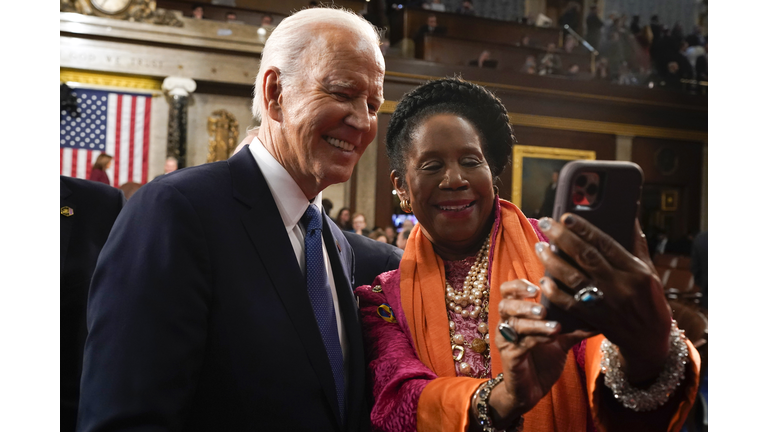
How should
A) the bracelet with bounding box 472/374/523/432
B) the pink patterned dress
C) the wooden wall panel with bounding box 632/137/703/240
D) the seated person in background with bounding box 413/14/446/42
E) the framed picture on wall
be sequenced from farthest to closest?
the wooden wall panel with bounding box 632/137/703/240
the seated person in background with bounding box 413/14/446/42
the framed picture on wall
the pink patterned dress
the bracelet with bounding box 472/374/523/432

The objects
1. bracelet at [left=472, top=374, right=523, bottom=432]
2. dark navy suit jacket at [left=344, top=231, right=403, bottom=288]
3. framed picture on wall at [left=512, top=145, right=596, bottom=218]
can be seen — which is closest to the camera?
bracelet at [left=472, top=374, right=523, bottom=432]

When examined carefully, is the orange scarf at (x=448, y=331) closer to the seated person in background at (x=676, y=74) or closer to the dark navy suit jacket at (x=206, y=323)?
the dark navy suit jacket at (x=206, y=323)

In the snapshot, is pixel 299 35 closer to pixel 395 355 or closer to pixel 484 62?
pixel 395 355

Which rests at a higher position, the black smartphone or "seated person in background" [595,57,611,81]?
"seated person in background" [595,57,611,81]

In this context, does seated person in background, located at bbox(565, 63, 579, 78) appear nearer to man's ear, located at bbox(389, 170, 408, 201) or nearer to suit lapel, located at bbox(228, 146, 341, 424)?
man's ear, located at bbox(389, 170, 408, 201)

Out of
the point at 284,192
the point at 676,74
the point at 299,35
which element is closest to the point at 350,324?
the point at 284,192

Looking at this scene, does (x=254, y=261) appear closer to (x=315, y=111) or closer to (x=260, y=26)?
(x=315, y=111)

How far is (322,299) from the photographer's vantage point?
1560mm

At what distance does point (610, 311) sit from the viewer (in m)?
0.95

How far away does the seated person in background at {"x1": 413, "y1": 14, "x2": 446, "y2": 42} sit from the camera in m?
10.7

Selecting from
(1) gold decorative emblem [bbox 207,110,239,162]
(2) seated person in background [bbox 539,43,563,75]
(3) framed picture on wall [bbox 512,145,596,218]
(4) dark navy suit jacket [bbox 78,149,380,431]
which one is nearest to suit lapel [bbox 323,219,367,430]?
(4) dark navy suit jacket [bbox 78,149,380,431]

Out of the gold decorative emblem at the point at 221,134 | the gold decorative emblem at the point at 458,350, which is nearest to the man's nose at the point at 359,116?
the gold decorative emblem at the point at 458,350

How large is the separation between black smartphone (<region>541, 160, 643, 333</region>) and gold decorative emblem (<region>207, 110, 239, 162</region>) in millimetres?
9566
